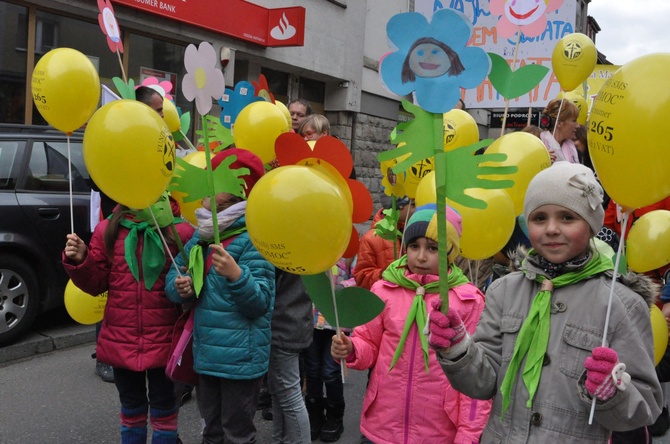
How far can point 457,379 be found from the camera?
1749mm

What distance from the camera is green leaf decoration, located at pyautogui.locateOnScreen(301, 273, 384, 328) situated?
2031 millimetres

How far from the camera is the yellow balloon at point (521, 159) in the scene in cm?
286

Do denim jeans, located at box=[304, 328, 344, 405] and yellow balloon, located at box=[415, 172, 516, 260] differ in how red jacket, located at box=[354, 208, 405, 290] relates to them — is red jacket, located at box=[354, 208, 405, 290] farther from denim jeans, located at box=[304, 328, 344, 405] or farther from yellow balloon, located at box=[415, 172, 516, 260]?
yellow balloon, located at box=[415, 172, 516, 260]

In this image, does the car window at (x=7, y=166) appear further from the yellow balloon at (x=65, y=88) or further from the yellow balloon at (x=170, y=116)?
the yellow balloon at (x=65, y=88)

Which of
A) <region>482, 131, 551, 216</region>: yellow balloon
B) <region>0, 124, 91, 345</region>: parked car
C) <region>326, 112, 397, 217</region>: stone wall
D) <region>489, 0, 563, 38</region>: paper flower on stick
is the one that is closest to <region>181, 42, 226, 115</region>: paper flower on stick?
<region>482, 131, 551, 216</region>: yellow balloon

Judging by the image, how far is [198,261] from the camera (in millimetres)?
2771

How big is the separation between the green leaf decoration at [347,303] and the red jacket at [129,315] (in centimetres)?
119

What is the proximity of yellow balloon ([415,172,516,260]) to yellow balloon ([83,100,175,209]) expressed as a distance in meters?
1.21

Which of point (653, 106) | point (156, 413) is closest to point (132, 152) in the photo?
point (156, 413)

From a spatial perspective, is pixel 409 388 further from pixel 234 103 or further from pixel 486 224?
pixel 234 103

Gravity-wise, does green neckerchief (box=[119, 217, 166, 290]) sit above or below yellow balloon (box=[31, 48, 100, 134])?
below

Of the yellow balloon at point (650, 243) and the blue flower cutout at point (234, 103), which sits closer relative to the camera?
the yellow balloon at point (650, 243)

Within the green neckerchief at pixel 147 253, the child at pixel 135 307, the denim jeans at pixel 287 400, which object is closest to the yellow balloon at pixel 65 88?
the child at pixel 135 307

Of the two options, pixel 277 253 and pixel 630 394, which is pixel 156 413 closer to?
pixel 277 253
